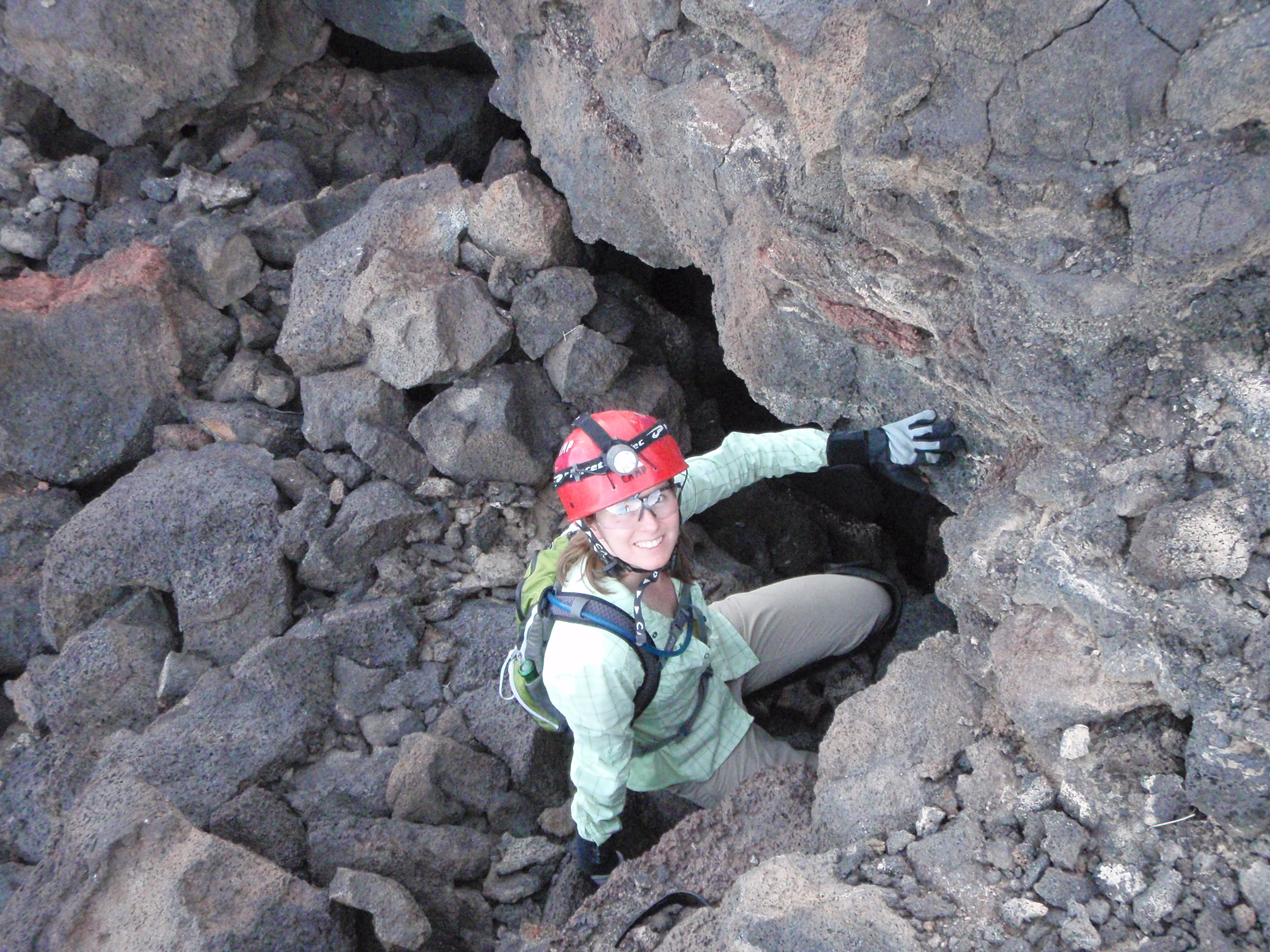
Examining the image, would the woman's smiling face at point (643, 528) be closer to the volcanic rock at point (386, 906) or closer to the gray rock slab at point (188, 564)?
the volcanic rock at point (386, 906)

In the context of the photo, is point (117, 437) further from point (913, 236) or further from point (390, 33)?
point (913, 236)

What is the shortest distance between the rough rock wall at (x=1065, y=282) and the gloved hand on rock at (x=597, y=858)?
1441 millimetres

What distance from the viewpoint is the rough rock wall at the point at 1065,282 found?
2068 millimetres

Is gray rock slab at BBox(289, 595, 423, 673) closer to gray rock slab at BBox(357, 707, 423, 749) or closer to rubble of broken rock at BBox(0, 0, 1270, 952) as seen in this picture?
rubble of broken rock at BBox(0, 0, 1270, 952)

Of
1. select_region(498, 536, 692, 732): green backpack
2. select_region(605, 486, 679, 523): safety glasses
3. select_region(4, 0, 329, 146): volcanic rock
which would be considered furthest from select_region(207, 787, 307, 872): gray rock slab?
select_region(4, 0, 329, 146): volcanic rock

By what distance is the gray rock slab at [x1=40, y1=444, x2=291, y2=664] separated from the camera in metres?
4.16

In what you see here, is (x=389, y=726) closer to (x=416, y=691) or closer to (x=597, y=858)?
(x=416, y=691)

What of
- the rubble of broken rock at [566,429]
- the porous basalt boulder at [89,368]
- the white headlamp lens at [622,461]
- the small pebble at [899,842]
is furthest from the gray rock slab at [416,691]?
the small pebble at [899,842]

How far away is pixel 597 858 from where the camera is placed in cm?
349

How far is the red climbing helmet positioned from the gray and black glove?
0.63 metres

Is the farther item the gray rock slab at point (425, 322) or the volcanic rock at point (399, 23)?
the volcanic rock at point (399, 23)

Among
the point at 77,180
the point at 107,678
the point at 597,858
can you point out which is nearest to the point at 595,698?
the point at 597,858

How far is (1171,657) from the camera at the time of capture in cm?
228

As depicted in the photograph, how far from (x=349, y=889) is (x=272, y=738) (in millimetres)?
823
